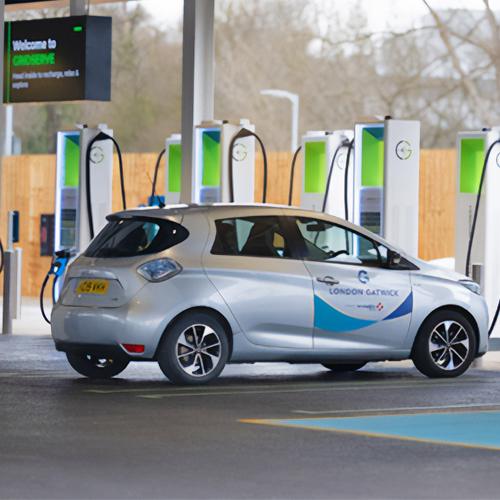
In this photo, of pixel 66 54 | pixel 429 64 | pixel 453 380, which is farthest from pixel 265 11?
pixel 453 380

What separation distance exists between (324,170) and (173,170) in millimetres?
2736

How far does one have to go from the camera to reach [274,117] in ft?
145

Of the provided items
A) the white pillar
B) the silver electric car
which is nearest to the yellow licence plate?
the silver electric car

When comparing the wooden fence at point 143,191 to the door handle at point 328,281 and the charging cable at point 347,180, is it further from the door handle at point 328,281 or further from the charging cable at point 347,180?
A: the door handle at point 328,281

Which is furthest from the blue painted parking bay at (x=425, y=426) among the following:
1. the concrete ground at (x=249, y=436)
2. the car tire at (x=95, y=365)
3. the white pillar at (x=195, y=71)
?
the white pillar at (x=195, y=71)

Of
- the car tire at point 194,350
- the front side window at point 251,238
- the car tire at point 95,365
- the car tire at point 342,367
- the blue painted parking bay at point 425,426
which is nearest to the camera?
the blue painted parking bay at point 425,426

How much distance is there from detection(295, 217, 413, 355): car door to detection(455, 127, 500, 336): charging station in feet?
9.96

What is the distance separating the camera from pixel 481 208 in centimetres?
1367

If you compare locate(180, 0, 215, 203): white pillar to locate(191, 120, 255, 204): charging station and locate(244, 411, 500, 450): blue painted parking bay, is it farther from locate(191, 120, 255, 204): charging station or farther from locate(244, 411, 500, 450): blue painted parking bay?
locate(244, 411, 500, 450): blue painted parking bay

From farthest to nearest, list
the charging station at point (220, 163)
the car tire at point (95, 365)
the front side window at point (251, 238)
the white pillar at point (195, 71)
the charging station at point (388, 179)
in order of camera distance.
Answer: the white pillar at point (195, 71), the charging station at point (220, 163), the charging station at point (388, 179), the car tire at point (95, 365), the front side window at point (251, 238)

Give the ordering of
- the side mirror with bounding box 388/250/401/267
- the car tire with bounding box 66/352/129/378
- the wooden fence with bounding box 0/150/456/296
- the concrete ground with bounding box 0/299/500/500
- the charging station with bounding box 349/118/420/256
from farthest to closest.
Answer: the wooden fence with bounding box 0/150/456/296 < the charging station with bounding box 349/118/420/256 < the side mirror with bounding box 388/250/401/267 < the car tire with bounding box 66/352/129/378 < the concrete ground with bounding box 0/299/500/500

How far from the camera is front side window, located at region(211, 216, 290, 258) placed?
10344 millimetres

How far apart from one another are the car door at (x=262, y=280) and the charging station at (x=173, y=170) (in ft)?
20.0

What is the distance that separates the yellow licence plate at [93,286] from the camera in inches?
393
